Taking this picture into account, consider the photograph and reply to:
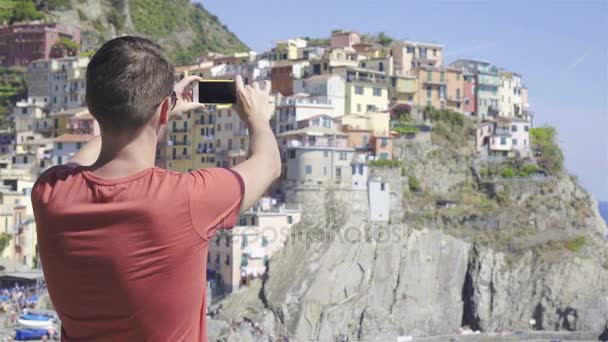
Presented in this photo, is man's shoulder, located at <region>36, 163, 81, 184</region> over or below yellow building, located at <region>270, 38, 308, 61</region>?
below

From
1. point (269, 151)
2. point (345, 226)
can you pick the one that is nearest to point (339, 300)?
point (345, 226)

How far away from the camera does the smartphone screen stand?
209 centimetres

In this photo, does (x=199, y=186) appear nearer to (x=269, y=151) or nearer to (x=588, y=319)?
(x=269, y=151)

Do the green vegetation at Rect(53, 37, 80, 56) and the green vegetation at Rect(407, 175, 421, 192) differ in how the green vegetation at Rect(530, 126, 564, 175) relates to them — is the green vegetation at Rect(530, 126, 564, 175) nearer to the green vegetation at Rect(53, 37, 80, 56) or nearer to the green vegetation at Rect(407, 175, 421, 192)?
the green vegetation at Rect(407, 175, 421, 192)

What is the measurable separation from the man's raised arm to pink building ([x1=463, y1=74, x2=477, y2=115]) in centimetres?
4181

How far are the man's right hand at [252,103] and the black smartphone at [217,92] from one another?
0.01m

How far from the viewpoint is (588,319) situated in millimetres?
35750

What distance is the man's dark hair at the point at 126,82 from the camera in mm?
1841

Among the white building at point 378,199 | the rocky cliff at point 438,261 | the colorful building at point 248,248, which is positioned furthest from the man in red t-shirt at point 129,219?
the white building at point 378,199

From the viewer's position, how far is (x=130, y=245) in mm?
1841

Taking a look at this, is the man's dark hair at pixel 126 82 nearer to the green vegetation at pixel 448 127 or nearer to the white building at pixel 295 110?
the white building at pixel 295 110

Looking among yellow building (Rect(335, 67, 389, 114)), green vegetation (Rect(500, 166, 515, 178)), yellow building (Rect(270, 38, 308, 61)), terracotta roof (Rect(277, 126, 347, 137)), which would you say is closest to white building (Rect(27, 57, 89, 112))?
yellow building (Rect(270, 38, 308, 61))

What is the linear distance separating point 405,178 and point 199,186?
117 feet

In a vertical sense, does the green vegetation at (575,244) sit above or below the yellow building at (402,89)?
below
